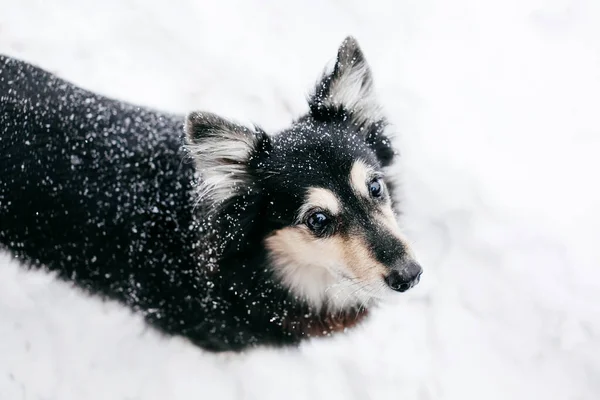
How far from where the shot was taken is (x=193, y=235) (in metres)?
2.47

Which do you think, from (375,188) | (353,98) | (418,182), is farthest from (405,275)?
(418,182)

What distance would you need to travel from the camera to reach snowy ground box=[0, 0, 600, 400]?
122 inches

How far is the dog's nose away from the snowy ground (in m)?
0.97

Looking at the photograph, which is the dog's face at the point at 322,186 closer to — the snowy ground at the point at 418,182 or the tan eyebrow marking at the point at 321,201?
the tan eyebrow marking at the point at 321,201

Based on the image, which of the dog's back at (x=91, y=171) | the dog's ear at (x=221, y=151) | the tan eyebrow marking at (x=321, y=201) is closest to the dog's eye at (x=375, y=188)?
the tan eyebrow marking at (x=321, y=201)

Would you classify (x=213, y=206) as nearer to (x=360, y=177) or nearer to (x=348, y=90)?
(x=360, y=177)

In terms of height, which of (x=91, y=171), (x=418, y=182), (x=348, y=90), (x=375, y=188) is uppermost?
(x=348, y=90)

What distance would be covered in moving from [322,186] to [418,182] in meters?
1.40

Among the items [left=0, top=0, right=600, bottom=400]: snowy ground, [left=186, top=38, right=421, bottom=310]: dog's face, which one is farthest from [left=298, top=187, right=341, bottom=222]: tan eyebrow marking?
[left=0, top=0, right=600, bottom=400]: snowy ground

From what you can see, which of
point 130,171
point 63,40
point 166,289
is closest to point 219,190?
point 130,171

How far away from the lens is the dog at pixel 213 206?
221 centimetres

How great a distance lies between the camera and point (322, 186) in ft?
7.17

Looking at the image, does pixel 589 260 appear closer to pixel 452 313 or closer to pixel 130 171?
pixel 452 313

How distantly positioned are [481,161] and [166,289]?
213cm
